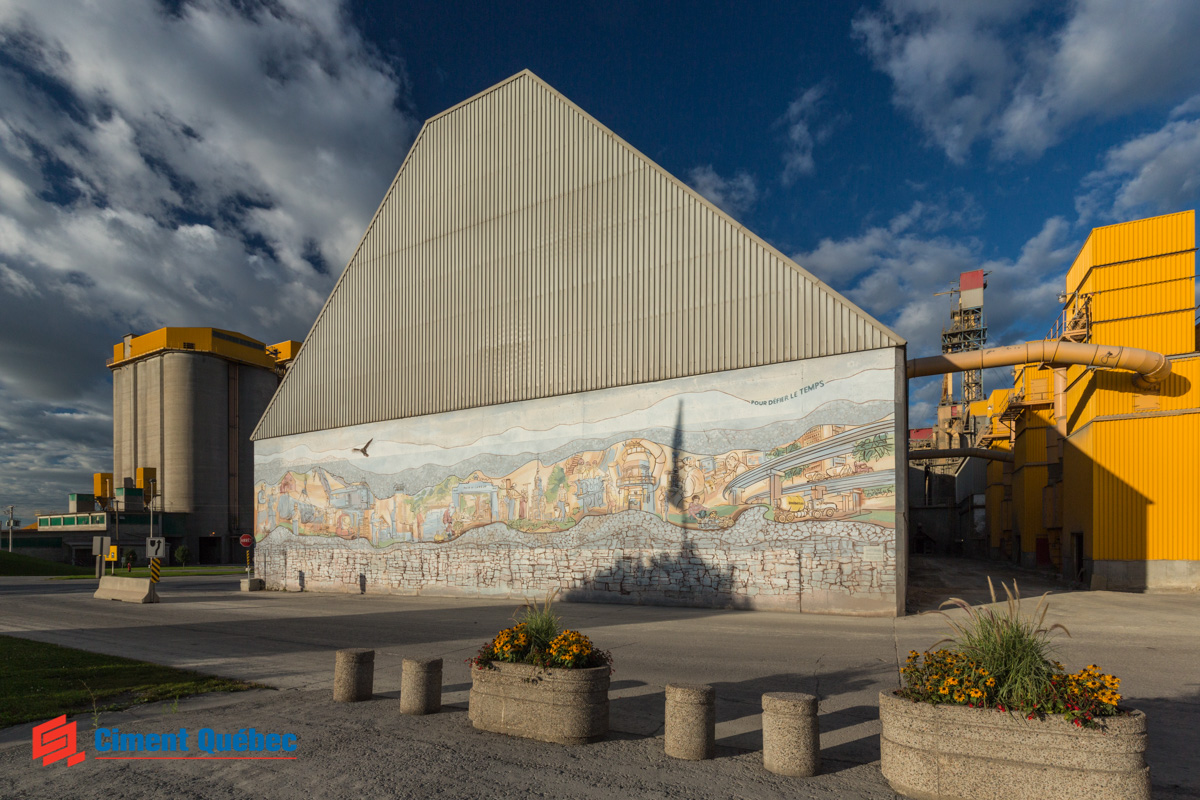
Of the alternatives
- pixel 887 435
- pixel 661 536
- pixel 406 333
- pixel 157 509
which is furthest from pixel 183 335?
pixel 887 435

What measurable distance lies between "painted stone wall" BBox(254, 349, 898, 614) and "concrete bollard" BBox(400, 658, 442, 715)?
12.0m

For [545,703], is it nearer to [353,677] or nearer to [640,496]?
[353,677]

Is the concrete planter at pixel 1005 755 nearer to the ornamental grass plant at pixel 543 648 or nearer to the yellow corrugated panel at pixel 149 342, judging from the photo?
the ornamental grass plant at pixel 543 648

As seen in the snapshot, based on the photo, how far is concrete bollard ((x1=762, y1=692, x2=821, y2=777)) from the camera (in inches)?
222

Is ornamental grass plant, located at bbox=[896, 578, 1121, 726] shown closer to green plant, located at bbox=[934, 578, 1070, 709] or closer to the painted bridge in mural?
green plant, located at bbox=[934, 578, 1070, 709]

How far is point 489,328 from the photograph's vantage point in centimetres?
2459

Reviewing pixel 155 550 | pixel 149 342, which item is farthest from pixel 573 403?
pixel 149 342

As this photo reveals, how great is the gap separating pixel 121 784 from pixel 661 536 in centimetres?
1506

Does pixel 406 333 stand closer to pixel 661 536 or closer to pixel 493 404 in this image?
pixel 493 404

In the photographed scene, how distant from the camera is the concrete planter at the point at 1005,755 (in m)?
4.61

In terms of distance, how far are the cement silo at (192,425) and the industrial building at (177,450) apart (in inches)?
4.0

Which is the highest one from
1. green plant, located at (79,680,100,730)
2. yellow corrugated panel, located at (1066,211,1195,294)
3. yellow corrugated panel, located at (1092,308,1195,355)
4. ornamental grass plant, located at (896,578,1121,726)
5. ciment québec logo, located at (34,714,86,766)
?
yellow corrugated panel, located at (1066,211,1195,294)

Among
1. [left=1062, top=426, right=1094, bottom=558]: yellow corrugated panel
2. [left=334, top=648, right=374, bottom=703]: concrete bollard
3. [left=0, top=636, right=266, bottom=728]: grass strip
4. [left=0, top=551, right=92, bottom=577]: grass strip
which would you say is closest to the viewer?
[left=0, top=636, right=266, bottom=728]: grass strip

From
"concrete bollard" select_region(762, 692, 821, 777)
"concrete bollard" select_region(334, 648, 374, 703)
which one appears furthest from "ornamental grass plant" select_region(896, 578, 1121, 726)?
"concrete bollard" select_region(334, 648, 374, 703)
